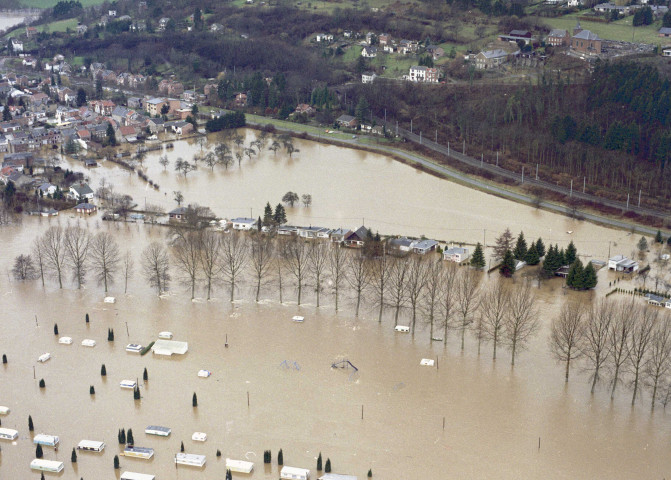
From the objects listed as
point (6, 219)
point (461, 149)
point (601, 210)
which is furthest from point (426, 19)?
point (6, 219)

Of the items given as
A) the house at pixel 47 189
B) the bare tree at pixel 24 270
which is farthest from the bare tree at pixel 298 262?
the house at pixel 47 189

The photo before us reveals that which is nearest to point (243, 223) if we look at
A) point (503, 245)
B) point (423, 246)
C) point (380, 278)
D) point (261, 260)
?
point (261, 260)

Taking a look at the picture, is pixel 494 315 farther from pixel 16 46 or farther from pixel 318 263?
pixel 16 46

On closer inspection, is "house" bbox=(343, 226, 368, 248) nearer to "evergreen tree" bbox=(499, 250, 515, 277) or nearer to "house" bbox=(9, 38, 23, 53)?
"evergreen tree" bbox=(499, 250, 515, 277)

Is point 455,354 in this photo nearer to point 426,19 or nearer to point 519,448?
point 519,448

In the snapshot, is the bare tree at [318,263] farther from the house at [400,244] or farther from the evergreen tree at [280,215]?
the evergreen tree at [280,215]
